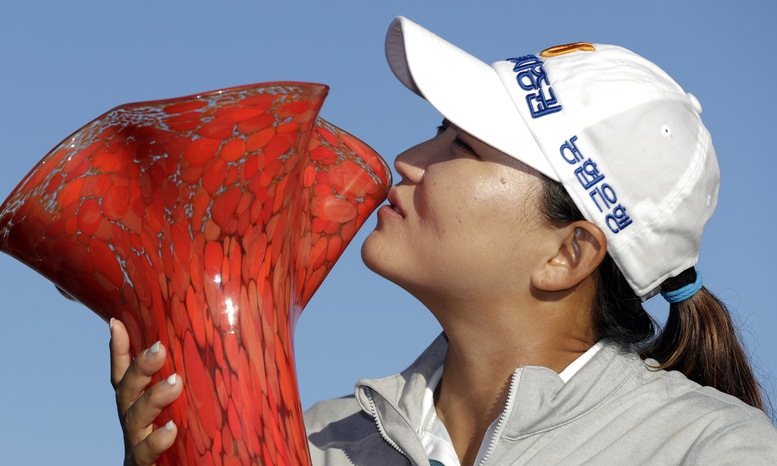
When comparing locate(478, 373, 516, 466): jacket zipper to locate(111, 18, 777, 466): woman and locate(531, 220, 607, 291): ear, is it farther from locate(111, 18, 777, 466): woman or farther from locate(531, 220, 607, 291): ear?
locate(531, 220, 607, 291): ear

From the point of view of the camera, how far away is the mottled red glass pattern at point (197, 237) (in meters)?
2.01

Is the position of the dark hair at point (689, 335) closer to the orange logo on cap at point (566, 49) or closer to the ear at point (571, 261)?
the ear at point (571, 261)

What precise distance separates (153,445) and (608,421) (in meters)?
0.99

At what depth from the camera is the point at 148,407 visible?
2092 mm

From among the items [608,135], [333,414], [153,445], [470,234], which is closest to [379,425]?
[333,414]

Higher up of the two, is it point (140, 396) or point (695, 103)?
point (695, 103)

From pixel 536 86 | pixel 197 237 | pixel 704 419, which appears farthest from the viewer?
pixel 536 86

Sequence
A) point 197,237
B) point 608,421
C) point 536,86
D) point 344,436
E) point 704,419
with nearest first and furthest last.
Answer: point 197,237 < point 704,419 < point 608,421 < point 536,86 < point 344,436

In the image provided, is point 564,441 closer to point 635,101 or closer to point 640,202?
point 640,202

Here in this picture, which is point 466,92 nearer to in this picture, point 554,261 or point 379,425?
point 554,261

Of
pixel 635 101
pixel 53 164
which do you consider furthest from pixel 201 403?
pixel 635 101

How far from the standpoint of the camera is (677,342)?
109 inches

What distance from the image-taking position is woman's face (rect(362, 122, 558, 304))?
8.46 feet

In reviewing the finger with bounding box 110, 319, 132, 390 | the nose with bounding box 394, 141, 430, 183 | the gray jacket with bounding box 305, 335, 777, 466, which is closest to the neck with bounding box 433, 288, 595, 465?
the gray jacket with bounding box 305, 335, 777, 466
